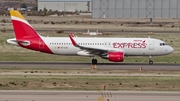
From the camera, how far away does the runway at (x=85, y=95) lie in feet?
111

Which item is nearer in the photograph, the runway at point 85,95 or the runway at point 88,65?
the runway at point 85,95

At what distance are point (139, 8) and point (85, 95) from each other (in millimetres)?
94208

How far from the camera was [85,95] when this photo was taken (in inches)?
1396

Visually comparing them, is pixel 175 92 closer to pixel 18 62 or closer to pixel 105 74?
pixel 105 74

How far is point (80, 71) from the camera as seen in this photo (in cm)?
4972

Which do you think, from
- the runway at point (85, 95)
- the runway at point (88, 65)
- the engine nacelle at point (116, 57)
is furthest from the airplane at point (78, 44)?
the runway at point (85, 95)

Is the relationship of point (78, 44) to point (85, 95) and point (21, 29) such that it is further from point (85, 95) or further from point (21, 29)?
point (85, 95)

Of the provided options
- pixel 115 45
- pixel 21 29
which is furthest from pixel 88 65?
pixel 21 29

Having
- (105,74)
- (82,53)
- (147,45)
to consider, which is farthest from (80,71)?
(147,45)

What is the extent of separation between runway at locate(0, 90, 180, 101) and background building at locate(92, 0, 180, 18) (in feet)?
299

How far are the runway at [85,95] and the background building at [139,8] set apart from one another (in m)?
91.1

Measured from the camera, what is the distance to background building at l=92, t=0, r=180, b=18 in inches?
5002

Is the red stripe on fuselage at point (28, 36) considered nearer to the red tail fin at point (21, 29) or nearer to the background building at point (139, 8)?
the red tail fin at point (21, 29)

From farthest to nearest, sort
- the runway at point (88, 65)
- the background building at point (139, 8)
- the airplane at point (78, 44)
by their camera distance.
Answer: the background building at point (139, 8), the airplane at point (78, 44), the runway at point (88, 65)
